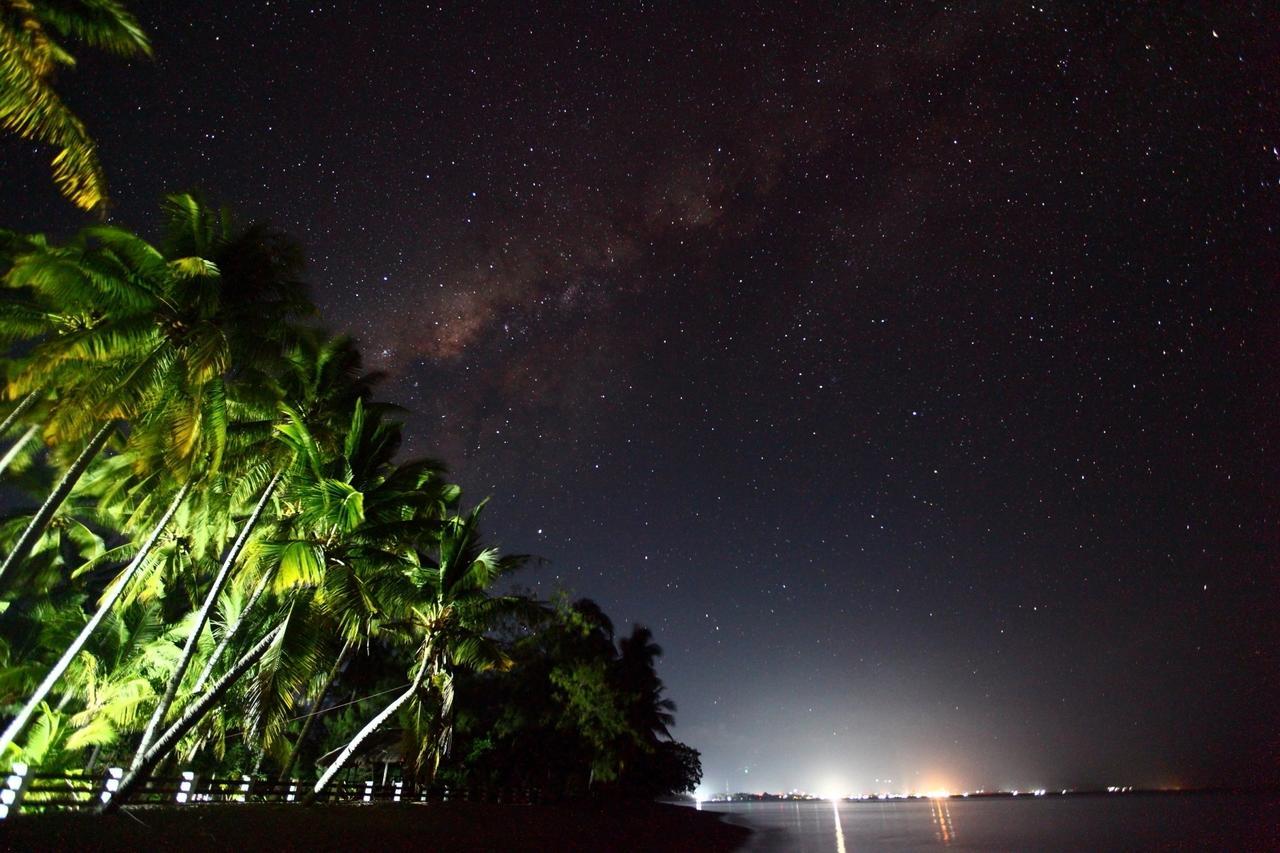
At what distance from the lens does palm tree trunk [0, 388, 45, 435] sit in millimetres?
14752

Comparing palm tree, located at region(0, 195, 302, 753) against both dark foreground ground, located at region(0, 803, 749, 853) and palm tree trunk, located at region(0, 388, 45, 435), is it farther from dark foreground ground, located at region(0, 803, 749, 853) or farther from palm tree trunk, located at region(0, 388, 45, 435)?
dark foreground ground, located at region(0, 803, 749, 853)

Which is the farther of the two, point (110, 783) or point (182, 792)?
point (182, 792)

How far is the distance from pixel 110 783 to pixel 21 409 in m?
7.68

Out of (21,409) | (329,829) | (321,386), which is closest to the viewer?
(21,409)

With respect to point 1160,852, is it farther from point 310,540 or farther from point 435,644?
point 310,540

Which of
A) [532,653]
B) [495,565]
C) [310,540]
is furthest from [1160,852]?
[310,540]

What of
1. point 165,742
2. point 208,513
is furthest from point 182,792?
point 208,513

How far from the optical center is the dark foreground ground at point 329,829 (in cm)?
1073

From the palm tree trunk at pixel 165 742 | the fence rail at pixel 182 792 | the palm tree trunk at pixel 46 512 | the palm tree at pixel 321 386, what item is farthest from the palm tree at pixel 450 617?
the palm tree trunk at pixel 46 512

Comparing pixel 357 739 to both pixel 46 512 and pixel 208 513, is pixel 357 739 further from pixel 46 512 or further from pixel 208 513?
Answer: pixel 46 512

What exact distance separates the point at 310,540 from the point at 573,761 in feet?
92.1

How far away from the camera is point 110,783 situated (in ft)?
43.3

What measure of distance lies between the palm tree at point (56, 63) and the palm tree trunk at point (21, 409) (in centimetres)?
729

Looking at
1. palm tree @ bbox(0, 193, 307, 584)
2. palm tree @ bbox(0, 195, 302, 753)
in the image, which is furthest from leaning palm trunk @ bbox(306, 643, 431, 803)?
palm tree @ bbox(0, 193, 307, 584)
